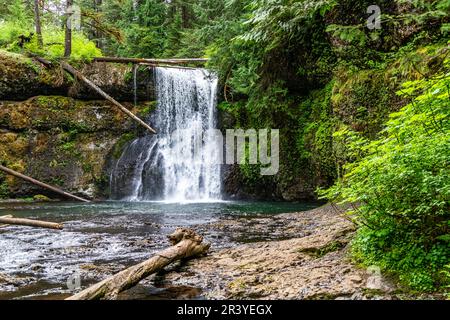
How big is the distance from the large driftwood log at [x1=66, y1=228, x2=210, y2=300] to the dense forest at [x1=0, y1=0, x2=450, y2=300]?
2085mm

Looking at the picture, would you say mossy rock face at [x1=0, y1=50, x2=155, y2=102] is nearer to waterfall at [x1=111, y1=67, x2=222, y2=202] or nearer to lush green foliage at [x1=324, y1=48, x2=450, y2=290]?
waterfall at [x1=111, y1=67, x2=222, y2=202]

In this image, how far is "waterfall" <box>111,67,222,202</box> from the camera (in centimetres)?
Result: 1820

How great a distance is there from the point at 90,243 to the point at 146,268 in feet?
10.0

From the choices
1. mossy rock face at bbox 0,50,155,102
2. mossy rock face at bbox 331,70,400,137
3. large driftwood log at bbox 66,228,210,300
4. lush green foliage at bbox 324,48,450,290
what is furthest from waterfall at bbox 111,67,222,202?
Answer: lush green foliage at bbox 324,48,450,290

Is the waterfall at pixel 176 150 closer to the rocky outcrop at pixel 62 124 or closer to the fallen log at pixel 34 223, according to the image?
the rocky outcrop at pixel 62 124

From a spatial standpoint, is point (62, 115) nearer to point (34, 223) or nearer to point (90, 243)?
point (90, 243)

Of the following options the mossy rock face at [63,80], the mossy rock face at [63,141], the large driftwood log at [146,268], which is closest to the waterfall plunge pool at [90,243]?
the large driftwood log at [146,268]

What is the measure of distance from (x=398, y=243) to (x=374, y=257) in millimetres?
297

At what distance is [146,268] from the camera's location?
15.2 feet

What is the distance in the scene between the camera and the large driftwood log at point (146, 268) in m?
3.80

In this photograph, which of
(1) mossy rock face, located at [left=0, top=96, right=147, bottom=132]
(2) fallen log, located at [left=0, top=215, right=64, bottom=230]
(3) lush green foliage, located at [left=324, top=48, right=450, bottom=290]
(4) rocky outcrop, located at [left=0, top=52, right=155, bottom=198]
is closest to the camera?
(3) lush green foliage, located at [left=324, top=48, right=450, bottom=290]

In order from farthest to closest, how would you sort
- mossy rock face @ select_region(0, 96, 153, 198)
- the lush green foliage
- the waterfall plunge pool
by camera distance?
mossy rock face @ select_region(0, 96, 153, 198)
the waterfall plunge pool
the lush green foliage

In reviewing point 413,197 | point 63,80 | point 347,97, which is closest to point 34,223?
point 413,197
